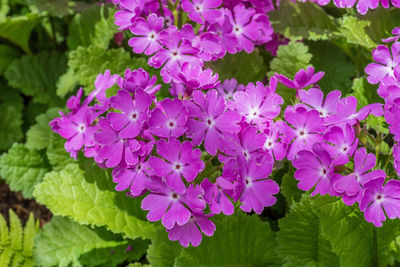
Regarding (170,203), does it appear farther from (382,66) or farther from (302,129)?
(382,66)

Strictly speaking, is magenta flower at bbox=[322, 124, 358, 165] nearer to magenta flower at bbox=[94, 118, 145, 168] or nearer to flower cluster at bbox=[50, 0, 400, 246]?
flower cluster at bbox=[50, 0, 400, 246]

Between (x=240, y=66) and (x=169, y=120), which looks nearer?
(x=169, y=120)

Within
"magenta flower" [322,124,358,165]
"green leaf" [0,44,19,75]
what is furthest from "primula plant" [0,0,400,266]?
"green leaf" [0,44,19,75]

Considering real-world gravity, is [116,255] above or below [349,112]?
below

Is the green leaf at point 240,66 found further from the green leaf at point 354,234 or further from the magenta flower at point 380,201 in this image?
the magenta flower at point 380,201

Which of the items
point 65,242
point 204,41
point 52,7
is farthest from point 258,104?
point 52,7

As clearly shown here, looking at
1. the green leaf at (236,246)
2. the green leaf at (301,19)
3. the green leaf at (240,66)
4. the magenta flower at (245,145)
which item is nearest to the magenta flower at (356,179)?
the magenta flower at (245,145)

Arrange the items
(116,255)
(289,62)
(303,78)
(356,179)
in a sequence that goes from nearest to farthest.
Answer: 1. (356,179)
2. (303,78)
3. (289,62)
4. (116,255)
